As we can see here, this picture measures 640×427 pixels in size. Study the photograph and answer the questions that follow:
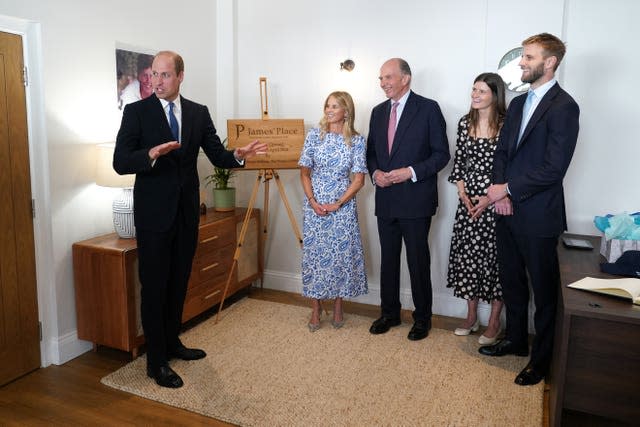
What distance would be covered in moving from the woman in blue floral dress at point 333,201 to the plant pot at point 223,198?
0.82 m

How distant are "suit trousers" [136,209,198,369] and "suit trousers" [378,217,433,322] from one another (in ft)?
4.47

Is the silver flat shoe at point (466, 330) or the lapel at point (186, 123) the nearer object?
the lapel at point (186, 123)

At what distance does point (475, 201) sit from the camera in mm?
3455

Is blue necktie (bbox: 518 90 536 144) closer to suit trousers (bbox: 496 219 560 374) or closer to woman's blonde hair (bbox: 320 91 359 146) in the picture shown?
suit trousers (bbox: 496 219 560 374)

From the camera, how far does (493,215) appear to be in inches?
136

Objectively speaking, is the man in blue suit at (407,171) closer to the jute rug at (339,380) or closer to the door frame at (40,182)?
the jute rug at (339,380)

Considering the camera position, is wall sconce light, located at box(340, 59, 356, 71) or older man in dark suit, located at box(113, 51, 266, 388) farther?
wall sconce light, located at box(340, 59, 356, 71)

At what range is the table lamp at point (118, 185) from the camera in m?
3.22

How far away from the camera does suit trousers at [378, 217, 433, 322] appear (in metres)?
3.55

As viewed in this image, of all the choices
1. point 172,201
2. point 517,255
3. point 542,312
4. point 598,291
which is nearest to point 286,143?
point 172,201

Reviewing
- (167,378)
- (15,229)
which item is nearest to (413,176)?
(167,378)

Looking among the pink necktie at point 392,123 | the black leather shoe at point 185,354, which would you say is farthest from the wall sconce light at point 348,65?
the black leather shoe at point 185,354

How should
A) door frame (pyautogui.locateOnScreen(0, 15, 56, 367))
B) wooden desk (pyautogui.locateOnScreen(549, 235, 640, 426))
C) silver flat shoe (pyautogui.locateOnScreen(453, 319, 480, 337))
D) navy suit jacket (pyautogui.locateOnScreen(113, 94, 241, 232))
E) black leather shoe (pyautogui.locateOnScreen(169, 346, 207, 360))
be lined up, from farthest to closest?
1. silver flat shoe (pyautogui.locateOnScreen(453, 319, 480, 337))
2. black leather shoe (pyautogui.locateOnScreen(169, 346, 207, 360))
3. door frame (pyautogui.locateOnScreen(0, 15, 56, 367))
4. navy suit jacket (pyautogui.locateOnScreen(113, 94, 241, 232))
5. wooden desk (pyautogui.locateOnScreen(549, 235, 640, 426))

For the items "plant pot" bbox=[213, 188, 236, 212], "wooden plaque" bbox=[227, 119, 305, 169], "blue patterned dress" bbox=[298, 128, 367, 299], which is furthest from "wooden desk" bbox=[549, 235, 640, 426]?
"plant pot" bbox=[213, 188, 236, 212]
